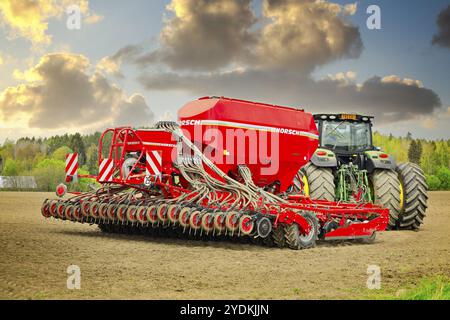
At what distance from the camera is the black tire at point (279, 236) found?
9.30 m

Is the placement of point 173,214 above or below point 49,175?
below

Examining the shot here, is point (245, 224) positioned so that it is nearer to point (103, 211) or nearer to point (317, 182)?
point (103, 211)

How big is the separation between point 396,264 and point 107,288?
3.99m

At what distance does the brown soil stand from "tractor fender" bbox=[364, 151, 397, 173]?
181 cm

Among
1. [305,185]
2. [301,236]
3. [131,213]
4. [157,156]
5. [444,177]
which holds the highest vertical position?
[444,177]

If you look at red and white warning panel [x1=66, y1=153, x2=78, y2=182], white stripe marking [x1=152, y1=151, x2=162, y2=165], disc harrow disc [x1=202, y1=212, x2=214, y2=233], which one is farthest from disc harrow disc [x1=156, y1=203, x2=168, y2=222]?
red and white warning panel [x1=66, y1=153, x2=78, y2=182]

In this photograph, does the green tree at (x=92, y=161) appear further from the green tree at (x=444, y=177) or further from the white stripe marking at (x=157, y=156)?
the green tree at (x=444, y=177)

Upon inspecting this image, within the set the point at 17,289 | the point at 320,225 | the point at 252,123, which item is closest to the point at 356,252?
the point at 320,225

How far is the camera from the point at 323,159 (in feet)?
39.4

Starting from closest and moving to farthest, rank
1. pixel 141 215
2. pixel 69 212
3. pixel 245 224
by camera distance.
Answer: pixel 245 224 < pixel 141 215 < pixel 69 212

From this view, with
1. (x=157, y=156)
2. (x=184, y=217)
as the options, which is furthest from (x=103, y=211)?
(x=184, y=217)

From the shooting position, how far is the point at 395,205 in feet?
41.4

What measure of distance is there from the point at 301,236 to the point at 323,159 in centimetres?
297

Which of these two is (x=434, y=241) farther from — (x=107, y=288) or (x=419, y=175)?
(x=107, y=288)
